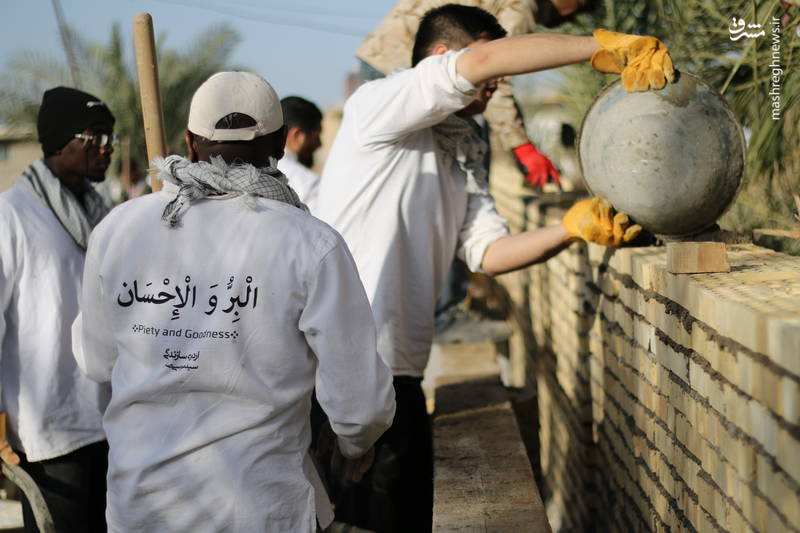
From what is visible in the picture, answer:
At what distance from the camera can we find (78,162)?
12.3 ft

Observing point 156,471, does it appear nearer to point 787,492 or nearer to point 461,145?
point 787,492

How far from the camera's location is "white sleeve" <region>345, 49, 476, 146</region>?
2988mm

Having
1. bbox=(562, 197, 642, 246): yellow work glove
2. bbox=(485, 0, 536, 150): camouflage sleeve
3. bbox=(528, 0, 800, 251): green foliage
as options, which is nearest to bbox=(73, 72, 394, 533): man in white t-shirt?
bbox=(562, 197, 642, 246): yellow work glove

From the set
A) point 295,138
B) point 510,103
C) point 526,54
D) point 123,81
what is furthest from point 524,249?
point 123,81

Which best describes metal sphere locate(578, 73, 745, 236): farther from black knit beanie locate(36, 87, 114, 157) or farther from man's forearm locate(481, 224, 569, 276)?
black knit beanie locate(36, 87, 114, 157)

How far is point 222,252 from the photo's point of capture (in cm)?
227

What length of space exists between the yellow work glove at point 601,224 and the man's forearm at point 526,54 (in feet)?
1.72

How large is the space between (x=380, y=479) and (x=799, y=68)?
2421 millimetres

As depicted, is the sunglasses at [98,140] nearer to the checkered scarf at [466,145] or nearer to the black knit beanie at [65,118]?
the black knit beanie at [65,118]

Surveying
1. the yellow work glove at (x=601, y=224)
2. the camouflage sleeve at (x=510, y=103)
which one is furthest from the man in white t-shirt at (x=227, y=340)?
the camouflage sleeve at (x=510, y=103)

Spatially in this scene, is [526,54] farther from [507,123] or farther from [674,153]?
[507,123]

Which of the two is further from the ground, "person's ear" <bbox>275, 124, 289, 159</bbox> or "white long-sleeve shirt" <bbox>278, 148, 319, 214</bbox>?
Result: "person's ear" <bbox>275, 124, 289, 159</bbox>

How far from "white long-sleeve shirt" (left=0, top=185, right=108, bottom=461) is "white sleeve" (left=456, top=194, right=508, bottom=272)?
1.53 metres

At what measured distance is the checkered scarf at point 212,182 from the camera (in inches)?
90.1
